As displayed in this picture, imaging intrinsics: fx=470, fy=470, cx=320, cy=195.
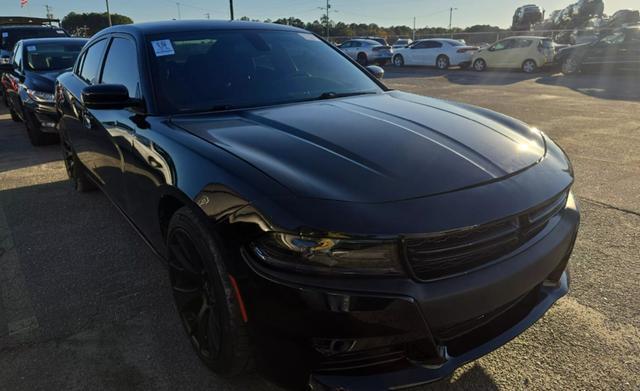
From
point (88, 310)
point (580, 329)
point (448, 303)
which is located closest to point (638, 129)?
point (580, 329)

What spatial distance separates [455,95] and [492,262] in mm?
11472

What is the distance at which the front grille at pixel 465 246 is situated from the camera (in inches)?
63.6

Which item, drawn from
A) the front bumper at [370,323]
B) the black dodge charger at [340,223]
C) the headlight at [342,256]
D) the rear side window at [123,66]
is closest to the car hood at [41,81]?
the rear side window at [123,66]

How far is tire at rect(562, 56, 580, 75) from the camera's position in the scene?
1711cm

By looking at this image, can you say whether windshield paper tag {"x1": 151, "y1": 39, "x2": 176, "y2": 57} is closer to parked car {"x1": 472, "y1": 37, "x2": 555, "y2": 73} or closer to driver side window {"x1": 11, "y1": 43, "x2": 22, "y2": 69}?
driver side window {"x1": 11, "y1": 43, "x2": 22, "y2": 69}

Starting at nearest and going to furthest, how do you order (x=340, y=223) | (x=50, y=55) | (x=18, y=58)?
(x=340, y=223) → (x=50, y=55) → (x=18, y=58)

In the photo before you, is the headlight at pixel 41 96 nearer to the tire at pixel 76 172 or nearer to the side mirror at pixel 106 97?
the tire at pixel 76 172

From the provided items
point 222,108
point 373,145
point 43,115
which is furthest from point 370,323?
point 43,115

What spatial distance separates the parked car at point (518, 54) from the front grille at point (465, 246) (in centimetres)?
1879

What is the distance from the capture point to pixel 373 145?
2.10m

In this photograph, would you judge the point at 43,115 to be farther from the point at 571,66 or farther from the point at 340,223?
the point at 571,66

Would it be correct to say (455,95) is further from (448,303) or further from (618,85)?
(448,303)

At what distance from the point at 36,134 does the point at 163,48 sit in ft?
17.0

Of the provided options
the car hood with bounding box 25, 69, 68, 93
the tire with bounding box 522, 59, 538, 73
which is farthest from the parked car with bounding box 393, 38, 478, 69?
the car hood with bounding box 25, 69, 68, 93
